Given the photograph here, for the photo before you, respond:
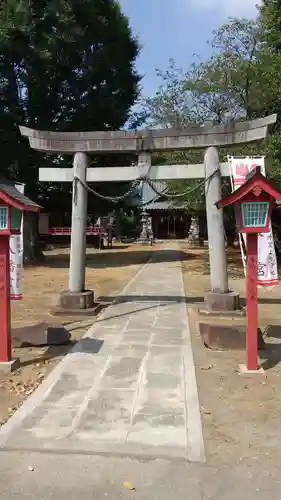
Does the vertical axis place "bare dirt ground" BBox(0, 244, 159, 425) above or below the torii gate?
below

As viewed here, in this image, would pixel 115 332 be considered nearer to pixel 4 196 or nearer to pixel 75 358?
pixel 75 358

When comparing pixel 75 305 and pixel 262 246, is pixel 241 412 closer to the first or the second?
pixel 262 246

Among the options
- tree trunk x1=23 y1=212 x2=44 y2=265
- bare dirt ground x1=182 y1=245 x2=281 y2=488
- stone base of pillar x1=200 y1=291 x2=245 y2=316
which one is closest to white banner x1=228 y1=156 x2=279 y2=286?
bare dirt ground x1=182 y1=245 x2=281 y2=488

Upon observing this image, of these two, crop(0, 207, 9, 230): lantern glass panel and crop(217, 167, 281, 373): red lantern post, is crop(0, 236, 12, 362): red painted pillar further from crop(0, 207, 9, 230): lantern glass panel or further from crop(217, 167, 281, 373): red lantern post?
crop(217, 167, 281, 373): red lantern post

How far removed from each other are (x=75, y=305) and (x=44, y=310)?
0.99 meters

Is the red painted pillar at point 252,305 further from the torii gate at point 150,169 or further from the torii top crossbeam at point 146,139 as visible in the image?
the torii top crossbeam at point 146,139

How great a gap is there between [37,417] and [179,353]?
9.35 ft

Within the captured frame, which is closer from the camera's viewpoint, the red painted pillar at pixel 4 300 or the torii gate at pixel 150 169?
the red painted pillar at pixel 4 300

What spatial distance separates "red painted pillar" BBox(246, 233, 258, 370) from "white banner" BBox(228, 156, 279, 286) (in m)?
1.37

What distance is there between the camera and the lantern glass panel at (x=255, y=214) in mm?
6059

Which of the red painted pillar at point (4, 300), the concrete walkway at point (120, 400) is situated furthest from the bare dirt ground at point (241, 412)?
the red painted pillar at point (4, 300)

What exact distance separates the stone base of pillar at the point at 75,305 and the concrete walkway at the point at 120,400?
1047mm

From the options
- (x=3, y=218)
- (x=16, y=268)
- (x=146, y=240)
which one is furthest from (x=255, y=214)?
(x=146, y=240)

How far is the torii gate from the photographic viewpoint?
9625mm
